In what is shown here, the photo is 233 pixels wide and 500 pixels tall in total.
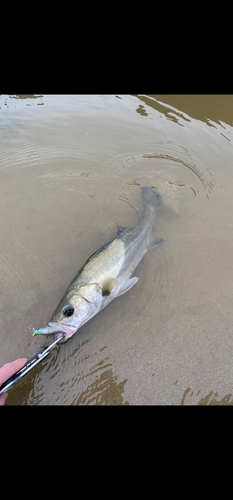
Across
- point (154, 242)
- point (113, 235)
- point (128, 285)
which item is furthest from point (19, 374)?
point (154, 242)

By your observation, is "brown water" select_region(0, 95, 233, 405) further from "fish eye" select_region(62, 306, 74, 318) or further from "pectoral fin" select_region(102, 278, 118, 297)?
"fish eye" select_region(62, 306, 74, 318)

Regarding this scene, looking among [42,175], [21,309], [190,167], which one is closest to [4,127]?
[42,175]

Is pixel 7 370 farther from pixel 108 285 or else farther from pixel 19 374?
pixel 108 285

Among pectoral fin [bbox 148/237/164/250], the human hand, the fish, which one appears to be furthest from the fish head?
pectoral fin [bbox 148/237/164/250]

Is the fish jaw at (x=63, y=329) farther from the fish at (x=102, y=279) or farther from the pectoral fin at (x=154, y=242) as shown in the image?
the pectoral fin at (x=154, y=242)

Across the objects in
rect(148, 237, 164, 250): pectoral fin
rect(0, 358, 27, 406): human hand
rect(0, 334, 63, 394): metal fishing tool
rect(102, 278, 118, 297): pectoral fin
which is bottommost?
rect(148, 237, 164, 250): pectoral fin

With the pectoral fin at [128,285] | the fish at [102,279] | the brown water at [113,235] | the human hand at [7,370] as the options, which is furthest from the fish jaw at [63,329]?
the pectoral fin at [128,285]

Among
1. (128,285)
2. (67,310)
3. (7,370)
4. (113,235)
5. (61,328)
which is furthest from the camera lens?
(113,235)
